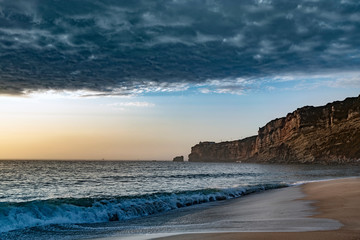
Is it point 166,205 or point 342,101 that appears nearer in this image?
point 166,205

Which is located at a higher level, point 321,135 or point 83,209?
point 321,135

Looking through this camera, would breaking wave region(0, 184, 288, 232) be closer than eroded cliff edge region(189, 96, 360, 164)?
Yes

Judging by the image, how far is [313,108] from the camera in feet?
584

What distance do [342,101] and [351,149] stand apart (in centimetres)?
3678

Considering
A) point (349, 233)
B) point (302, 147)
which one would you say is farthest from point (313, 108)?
point (349, 233)

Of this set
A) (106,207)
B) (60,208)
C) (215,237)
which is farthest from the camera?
(106,207)

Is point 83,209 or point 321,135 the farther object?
point 321,135

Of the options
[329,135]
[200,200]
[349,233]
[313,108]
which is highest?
[313,108]

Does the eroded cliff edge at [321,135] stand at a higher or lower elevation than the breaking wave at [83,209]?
higher

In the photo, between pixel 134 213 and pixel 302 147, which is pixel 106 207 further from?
pixel 302 147

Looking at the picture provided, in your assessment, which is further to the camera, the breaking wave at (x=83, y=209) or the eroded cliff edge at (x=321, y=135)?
the eroded cliff edge at (x=321, y=135)

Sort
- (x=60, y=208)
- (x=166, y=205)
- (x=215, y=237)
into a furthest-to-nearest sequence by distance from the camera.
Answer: (x=166, y=205) < (x=60, y=208) < (x=215, y=237)

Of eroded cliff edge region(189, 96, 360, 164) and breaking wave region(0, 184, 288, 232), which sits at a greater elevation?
eroded cliff edge region(189, 96, 360, 164)

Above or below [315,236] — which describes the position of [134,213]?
below
